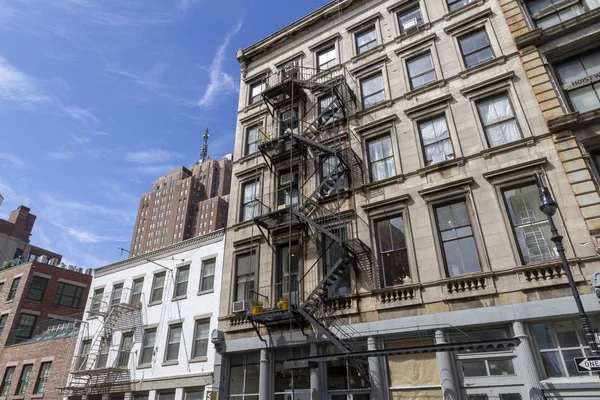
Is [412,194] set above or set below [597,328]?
above

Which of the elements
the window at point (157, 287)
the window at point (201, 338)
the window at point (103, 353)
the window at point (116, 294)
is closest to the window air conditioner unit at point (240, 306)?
the window at point (201, 338)

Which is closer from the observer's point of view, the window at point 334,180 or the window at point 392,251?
the window at point 392,251

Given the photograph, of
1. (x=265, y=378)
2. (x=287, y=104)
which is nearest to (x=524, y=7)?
(x=287, y=104)

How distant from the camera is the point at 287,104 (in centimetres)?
2170

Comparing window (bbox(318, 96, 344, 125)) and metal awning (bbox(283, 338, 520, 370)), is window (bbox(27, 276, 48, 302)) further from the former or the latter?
metal awning (bbox(283, 338, 520, 370))

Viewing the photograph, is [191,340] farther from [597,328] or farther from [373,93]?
[597,328]

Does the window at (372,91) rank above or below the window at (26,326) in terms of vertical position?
above

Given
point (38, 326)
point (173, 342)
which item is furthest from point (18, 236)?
point (173, 342)

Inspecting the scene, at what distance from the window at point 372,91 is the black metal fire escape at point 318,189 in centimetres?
66

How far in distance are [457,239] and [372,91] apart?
29.0 ft

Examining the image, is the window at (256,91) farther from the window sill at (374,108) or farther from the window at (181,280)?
the window at (181,280)

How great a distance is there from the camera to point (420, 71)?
17.8 meters

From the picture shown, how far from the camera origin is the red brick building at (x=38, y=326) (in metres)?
25.5

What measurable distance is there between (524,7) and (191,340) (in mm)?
21591
